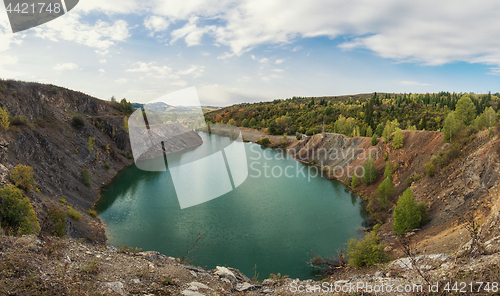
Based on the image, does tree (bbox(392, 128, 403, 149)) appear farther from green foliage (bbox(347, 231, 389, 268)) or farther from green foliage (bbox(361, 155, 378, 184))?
green foliage (bbox(347, 231, 389, 268))

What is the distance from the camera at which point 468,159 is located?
67.7ft

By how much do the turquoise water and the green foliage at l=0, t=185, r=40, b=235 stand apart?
683cm

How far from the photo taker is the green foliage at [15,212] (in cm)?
1346

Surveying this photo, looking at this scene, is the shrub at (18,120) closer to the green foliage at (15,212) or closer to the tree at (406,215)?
the green foliage at (15,212)

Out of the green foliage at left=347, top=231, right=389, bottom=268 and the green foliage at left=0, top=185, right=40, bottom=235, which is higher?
the green foliage at left=0, top=185, right=40, bottom=235

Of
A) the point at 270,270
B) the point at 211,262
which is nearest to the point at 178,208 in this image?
the point at 211,262


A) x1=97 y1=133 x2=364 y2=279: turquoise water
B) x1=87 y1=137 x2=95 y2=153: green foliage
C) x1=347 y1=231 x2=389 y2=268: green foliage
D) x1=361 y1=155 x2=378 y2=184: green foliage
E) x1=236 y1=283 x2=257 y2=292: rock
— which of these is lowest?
x1=97 y1=133 x2=364 y2=279: turquoise water

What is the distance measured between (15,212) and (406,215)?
25.7m

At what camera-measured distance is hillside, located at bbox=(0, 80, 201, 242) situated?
2053 centimetres

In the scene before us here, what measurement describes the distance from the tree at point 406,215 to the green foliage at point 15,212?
24.0 m

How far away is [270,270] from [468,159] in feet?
62.1

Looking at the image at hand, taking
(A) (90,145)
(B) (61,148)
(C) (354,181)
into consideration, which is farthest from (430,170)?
(A) (90,145)

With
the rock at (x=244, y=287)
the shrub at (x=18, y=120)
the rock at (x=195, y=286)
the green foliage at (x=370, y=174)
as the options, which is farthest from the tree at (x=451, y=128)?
the shrub at (x=18, y=120)

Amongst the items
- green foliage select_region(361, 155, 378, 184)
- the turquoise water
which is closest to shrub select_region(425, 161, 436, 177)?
green foliage select_region(361, 155, 378, 184)
